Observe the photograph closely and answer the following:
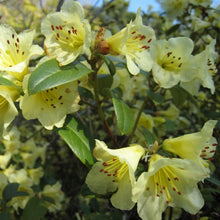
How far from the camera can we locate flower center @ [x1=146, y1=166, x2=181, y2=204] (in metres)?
1.00

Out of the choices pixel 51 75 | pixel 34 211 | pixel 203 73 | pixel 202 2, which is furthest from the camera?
pixel 202 2

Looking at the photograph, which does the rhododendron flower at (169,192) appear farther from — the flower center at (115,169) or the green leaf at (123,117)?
the green leaf at (123,117)

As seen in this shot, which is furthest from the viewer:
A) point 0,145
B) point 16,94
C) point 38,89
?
point 0,145

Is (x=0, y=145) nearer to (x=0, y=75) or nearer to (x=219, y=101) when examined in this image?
(x=0, y=75)

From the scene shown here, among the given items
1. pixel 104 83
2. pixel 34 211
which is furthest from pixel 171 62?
pixel 34 211

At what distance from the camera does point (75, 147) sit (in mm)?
1048

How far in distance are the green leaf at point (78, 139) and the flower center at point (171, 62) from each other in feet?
1.96

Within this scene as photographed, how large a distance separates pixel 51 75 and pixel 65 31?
0.97 feet

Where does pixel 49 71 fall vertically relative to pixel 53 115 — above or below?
above

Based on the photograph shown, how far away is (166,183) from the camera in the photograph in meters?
1.04

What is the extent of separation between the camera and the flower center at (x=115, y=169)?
1024mm

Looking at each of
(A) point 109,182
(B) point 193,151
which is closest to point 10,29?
(A) point 109,182

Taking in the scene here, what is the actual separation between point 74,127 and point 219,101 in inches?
75.7

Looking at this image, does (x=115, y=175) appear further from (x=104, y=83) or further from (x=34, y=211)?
(x=34, y=211)
